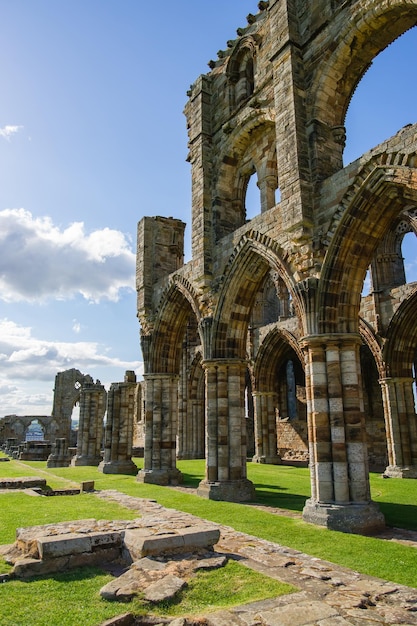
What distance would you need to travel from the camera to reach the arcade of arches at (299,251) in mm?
7934

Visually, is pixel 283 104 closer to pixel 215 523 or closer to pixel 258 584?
pixel 215 523

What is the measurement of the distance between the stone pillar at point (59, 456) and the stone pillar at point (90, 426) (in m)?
0.33

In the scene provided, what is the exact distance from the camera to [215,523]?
7594mm

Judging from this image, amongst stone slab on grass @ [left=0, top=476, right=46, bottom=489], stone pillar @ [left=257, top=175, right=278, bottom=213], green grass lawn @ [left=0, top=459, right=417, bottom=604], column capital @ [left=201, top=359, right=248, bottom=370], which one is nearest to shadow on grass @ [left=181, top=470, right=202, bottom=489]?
green grass lawn @ [left=0, top=459, right=417, bottom=604]

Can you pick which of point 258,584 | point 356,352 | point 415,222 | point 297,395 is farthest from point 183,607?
point 297,395

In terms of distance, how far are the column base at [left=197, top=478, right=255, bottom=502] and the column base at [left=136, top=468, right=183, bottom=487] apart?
8.94ft

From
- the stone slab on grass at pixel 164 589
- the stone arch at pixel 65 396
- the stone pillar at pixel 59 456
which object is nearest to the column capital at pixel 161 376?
the stone pillar at pixel 59 456

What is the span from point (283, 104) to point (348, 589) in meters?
8.52

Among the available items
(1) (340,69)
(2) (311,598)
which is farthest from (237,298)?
(2) (311,598)

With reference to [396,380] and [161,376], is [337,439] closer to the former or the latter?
[161,376]

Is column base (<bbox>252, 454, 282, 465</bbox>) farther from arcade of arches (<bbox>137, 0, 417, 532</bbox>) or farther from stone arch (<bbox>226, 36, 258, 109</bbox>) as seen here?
stone arch (<bbox>226, 36, 258, 109</bbox>)

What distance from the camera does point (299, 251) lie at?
8.86 m

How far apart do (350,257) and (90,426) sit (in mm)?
15275

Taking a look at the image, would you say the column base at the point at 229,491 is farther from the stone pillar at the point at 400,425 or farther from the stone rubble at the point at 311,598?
the stone pillar at the point at 400,425
